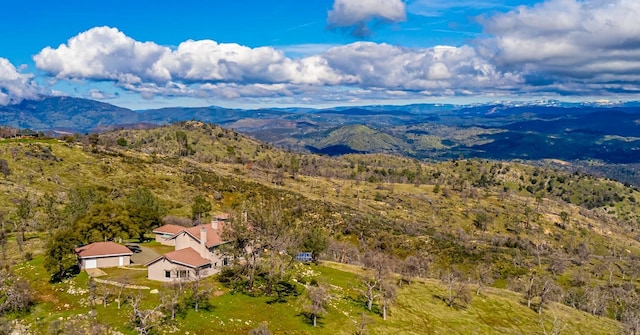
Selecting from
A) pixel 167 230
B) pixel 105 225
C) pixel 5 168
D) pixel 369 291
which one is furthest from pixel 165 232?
pixel 5 168

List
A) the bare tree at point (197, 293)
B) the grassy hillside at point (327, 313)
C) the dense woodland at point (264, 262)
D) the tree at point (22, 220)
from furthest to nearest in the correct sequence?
the tree at point (22, 220), the dense woodland at point (264, 262), the bare tree at point (197, 293), the grassy hillside at point (327, 313)

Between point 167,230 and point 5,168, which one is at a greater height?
point 5,168

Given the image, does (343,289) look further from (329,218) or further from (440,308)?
(329,218)

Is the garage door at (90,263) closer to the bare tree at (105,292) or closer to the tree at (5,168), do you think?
the bare tree at (105,292)

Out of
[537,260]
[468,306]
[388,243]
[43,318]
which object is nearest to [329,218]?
[388,243]

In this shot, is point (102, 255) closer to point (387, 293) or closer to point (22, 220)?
point (387, 293)

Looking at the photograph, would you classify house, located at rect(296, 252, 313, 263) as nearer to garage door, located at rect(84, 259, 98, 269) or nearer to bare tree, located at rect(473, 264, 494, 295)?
bare tree, located at rect(473, 264, 494, 295)

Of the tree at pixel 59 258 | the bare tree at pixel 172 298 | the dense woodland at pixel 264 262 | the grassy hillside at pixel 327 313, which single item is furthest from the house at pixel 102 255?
the bare tree at pixel 172 298
